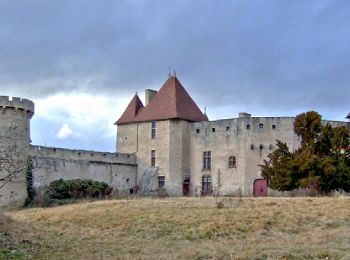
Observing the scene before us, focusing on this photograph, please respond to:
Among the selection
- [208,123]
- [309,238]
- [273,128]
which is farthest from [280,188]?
[309,238]

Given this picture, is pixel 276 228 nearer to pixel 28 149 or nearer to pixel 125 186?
pixel 28 149

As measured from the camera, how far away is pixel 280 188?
3712 centimetres

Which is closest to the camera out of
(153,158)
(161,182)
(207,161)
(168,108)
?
(207,161)

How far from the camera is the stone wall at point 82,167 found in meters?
42.8

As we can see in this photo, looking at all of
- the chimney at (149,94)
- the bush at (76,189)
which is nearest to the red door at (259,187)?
the bush at (76,189)

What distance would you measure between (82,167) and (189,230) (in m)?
24.5

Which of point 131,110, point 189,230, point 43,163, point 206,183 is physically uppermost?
point 131,110

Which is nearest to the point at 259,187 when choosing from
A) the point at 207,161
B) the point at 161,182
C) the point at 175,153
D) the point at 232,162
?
the point at 232,162

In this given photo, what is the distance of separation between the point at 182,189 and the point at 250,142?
22.0 ft

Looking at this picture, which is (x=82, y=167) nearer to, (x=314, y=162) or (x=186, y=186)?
(x=186, y=186)

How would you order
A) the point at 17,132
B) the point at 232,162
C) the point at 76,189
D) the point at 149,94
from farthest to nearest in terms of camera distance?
the point at 149,94 → the point at 232,162 → the point at 76,189 → the point at 17,132

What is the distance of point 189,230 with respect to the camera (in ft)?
74.9

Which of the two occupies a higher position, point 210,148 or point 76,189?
point 210,148

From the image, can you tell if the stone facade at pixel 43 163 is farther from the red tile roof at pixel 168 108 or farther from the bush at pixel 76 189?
the red tile roof at pixel 168 108
